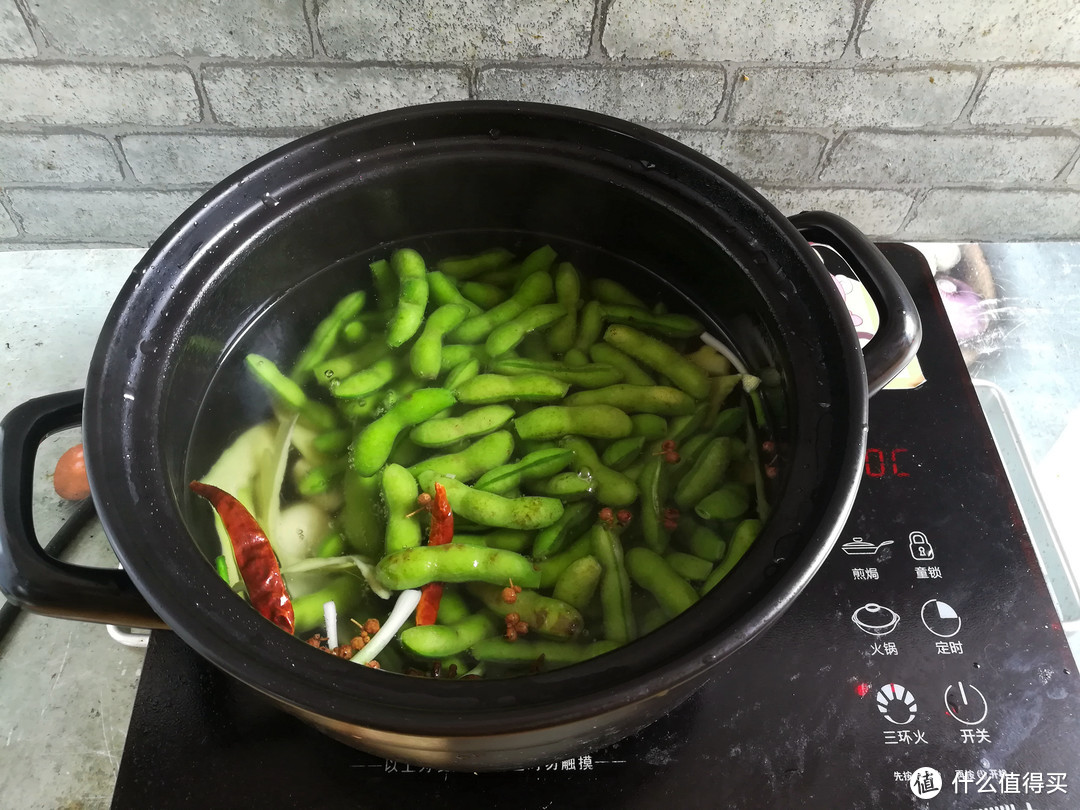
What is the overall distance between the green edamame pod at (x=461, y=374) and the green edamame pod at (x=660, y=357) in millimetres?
223

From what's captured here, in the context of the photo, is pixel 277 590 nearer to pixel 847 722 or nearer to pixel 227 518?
pixel 227 518

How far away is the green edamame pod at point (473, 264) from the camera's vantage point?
132 cm

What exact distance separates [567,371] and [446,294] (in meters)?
0.25

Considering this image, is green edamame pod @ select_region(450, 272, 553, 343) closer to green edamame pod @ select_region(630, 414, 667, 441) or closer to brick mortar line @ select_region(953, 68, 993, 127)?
green edamame pod @ select_region(630, 414, 667, 441)

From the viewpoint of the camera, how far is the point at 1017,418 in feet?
4.89

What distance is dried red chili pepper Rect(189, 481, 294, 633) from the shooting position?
0.92 meters

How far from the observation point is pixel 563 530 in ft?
3.41

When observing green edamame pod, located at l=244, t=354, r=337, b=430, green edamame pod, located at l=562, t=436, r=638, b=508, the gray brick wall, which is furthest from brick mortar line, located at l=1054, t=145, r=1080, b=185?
green edamame pod, located at l=244, t=354, r=337, b=430

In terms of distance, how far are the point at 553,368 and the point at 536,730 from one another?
630mm

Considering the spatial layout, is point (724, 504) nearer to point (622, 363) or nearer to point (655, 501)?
point (655, 501)

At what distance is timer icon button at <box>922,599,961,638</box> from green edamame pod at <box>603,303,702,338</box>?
0.54 meters

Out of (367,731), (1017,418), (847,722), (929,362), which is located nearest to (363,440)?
(367,731)

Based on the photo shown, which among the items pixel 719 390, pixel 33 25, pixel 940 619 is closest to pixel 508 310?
pixel 719 390

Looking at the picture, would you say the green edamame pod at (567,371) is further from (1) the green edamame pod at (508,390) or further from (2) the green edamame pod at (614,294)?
(2) the green edamame pod at (614,294)
